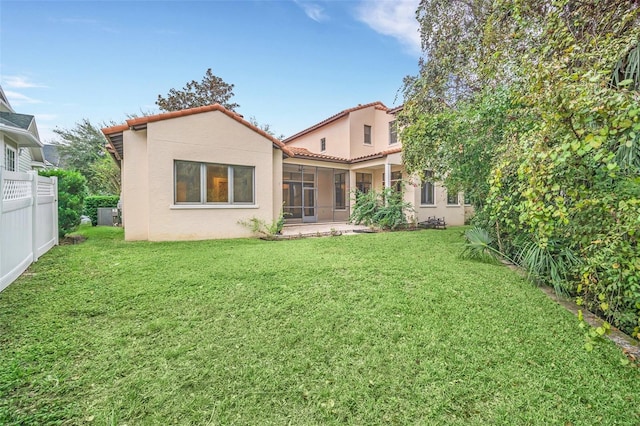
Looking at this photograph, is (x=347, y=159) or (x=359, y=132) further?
(x=359, y=132)

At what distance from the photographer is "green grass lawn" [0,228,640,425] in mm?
2365

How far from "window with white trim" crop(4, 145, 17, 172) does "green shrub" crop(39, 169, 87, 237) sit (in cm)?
269

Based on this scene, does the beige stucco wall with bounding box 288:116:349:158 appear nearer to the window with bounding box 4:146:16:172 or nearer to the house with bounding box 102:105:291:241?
the house with bounding box 102:105:291:241

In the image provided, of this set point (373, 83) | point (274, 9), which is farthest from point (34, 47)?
point (373, 83)

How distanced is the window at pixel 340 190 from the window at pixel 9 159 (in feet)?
51.7

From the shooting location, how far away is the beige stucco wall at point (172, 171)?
9.45m

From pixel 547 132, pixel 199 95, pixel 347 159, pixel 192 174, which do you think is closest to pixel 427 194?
pixel 347 159

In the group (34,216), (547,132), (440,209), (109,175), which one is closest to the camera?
(547,132)

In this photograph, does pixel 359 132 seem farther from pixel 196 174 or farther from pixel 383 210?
pixel 196 174

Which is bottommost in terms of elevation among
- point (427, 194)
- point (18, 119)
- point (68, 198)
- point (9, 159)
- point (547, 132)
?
point (68, 198)

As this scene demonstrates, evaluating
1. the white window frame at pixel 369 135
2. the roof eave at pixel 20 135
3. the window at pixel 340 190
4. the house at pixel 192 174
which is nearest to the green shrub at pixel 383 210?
the window at pixel 340 190

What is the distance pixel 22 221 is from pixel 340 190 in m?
16.2

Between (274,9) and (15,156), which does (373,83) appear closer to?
(274,9)

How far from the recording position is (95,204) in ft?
59.9
